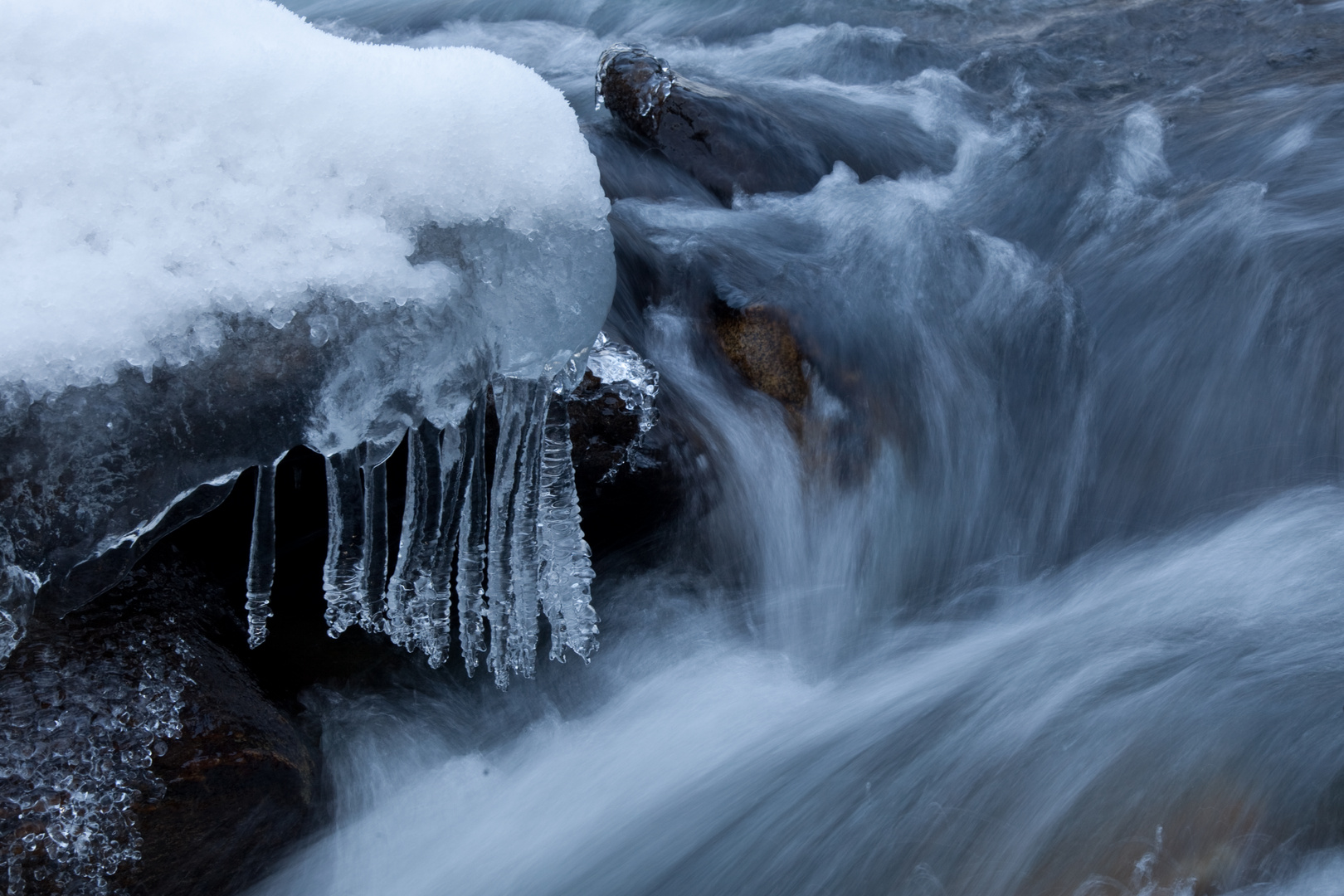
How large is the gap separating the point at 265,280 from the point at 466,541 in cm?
80

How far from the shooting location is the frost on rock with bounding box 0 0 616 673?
1.86m

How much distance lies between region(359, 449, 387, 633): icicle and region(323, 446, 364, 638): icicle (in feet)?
0.04

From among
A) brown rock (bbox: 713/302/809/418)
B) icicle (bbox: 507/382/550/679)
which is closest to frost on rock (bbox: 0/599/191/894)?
icicle (bbox: 507/382/550/679)

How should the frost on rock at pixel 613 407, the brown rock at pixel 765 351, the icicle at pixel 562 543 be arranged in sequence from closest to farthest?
1. the icicle at pixel 562 543
2. the frost on rock at pixel 613 407
3. the brown rock at pixel 765 351

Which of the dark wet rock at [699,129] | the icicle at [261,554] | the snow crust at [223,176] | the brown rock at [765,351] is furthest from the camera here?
the dark wet rock at [699,129]

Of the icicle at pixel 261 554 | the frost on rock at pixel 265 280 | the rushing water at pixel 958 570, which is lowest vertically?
the rushing water at pixel 958 570

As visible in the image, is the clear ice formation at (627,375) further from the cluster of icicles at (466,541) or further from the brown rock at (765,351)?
the brown rock at (765,351)

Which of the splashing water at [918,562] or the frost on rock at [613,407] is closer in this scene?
the splashing water at [918,562]

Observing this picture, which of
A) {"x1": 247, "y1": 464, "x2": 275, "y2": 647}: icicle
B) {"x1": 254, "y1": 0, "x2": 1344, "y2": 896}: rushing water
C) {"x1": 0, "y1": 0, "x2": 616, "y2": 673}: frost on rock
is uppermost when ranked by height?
{"x1": 0, "y1": 0, "x2": 616, "y2": 673}: frost on rock

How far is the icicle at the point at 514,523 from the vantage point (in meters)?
2.36

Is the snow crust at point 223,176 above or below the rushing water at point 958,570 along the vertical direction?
above

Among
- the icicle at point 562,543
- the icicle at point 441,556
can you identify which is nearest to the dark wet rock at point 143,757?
the icicle at point 441,556

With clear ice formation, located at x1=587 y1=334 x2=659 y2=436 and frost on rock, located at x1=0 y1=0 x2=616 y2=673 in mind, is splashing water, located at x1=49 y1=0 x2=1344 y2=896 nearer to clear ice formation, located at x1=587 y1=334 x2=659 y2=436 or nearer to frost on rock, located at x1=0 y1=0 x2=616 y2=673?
frost on rock, located at x1=0 y1=0 x2=616 y2=673

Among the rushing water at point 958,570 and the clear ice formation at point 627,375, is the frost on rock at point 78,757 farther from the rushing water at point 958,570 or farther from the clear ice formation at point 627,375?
the clear ice formation at point 627,375
